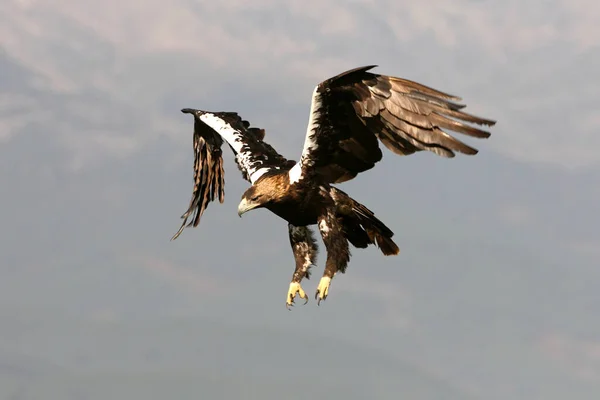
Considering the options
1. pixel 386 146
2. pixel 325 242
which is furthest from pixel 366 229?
pixel 386 146

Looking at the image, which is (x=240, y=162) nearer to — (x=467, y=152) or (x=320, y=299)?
(x=320, y=299)

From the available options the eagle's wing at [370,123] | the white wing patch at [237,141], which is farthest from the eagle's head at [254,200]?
the white wing patch at [237,141]

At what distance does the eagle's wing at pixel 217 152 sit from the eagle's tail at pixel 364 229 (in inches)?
66.1

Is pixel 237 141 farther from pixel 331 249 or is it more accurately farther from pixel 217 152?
pixel 331 249

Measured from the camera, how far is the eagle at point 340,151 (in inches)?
523

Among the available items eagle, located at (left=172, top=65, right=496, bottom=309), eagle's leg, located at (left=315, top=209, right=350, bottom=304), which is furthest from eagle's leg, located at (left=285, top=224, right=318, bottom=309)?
eagle's leg, located at (left=315, top=209, right=350, bottom=304)

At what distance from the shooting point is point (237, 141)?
1728cm

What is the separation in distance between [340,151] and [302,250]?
5.96ft

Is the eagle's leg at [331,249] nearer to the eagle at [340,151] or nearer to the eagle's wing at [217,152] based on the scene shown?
the eagle at [340,151]

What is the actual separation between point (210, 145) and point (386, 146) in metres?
5.35

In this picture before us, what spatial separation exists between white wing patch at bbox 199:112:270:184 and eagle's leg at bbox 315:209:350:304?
1562mm

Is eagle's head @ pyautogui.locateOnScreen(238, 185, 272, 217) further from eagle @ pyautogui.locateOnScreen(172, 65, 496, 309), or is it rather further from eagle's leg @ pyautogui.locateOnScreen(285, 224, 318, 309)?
eagle's leg @ pyautogui.locateOnScreen(285, 224, 318, 309)

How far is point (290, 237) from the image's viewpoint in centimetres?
1591

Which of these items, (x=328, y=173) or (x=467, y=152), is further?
(x=328, y=173)
